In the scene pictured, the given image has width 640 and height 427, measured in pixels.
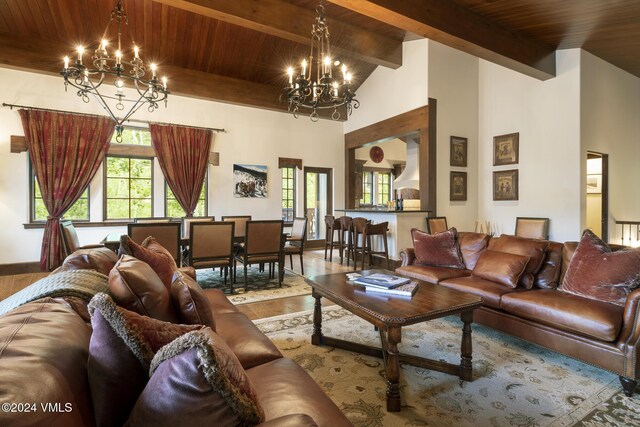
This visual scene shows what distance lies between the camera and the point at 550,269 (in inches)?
111

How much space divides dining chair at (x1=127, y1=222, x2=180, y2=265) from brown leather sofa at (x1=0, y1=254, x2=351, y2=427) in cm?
271

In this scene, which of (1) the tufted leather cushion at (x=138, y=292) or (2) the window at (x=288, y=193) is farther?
(2) the window at (x=288, y=193)

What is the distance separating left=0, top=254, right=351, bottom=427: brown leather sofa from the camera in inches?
24.4

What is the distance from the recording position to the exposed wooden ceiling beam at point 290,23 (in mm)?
3596

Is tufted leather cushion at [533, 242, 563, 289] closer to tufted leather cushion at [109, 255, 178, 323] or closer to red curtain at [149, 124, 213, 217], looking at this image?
tufted leather cushion at [109, 255, 178, 323]

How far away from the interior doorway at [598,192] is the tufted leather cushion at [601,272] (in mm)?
3453

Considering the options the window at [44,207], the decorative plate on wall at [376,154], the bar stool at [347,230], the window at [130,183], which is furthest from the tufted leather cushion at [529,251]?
the decorative plate on wall at [376,154]

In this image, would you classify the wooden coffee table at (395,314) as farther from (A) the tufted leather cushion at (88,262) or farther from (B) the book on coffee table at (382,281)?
(A) the tufted leather cushion at (88,262)

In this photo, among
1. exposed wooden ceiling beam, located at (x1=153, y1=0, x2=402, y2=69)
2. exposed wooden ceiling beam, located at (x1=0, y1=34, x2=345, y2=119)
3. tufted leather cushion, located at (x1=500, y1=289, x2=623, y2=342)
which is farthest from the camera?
exposed wooden ceiling beam, located at (x1=0, y1=34, x2=345, y2=119)

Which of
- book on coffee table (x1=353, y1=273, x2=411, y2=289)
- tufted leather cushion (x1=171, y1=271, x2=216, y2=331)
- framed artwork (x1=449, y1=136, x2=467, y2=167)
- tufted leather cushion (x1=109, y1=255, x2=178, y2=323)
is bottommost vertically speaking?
book on coffee table (x1=353, y1=273, x2=411, y2=289)

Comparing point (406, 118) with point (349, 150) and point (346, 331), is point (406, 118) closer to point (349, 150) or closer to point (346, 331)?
point (349, 150)

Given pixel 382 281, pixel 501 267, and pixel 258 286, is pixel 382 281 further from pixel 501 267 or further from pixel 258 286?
pixel 258 286

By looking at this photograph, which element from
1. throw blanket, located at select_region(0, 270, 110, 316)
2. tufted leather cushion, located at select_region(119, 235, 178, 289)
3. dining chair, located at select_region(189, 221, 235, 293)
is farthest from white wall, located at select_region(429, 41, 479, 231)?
throw blanket, located at select_region(0, 270, 110, 316)

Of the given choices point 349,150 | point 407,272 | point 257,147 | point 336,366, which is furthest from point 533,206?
point 257,147
